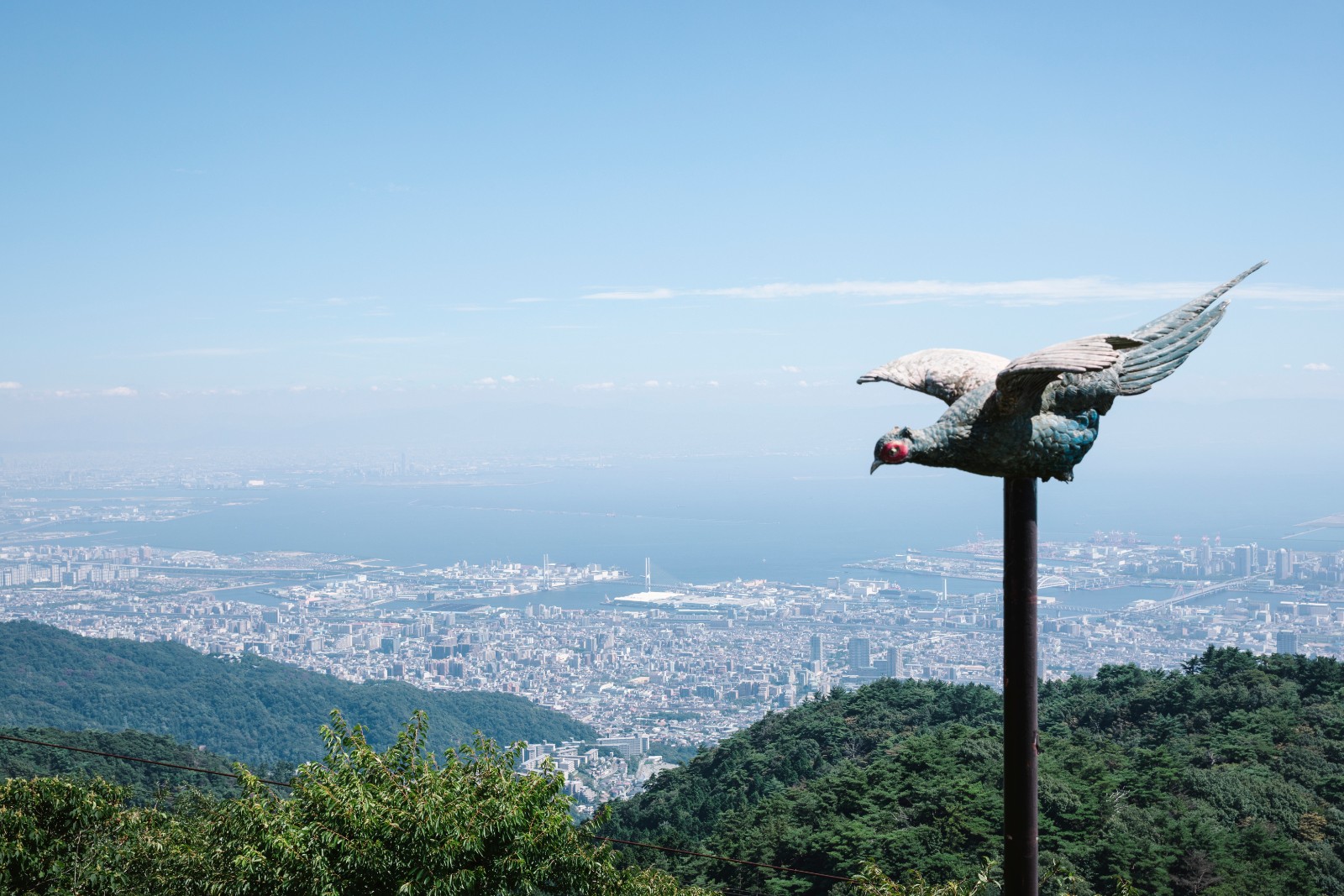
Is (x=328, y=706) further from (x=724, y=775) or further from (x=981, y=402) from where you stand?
(x=981, y=402)

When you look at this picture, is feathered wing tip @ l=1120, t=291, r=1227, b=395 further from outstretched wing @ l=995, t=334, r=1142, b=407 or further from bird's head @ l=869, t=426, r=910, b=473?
bird's head @ l=869, t=426, r=910, b=473

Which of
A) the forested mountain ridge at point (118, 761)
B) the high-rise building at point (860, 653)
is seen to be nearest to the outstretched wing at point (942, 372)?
the forested mountain ridge at point (118, 761)

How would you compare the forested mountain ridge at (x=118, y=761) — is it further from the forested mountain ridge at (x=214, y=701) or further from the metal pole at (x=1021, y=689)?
the metal pole at (x=1021, y=689)

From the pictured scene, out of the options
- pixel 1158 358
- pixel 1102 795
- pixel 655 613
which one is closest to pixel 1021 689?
pixel 1158 358

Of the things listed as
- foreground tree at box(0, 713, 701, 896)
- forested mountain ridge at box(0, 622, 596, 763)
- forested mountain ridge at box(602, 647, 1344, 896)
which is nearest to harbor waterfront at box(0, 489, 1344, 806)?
forested mountain ridge at box(0, 622, 596, 763)

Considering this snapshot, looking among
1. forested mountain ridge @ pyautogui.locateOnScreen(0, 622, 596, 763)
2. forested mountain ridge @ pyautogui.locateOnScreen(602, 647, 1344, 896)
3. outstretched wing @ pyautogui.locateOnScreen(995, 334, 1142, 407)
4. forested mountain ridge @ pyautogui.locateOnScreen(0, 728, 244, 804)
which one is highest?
outstretched wing @ pyautogui.locateOnScreen(995, 334, 1142, 407)

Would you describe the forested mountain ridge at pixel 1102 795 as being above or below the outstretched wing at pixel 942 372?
below

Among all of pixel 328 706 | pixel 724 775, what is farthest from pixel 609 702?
pixel 724 775
